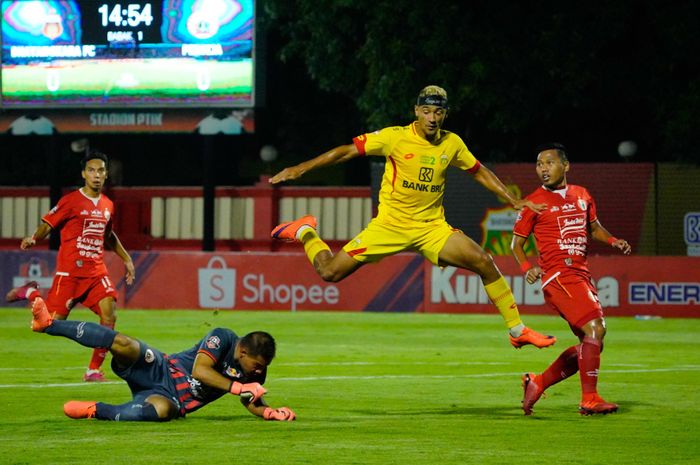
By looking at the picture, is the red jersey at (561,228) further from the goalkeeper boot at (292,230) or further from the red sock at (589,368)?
the goalkeeper boot at (292,230)

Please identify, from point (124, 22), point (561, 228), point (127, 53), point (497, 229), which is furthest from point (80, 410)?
point (497, 229)

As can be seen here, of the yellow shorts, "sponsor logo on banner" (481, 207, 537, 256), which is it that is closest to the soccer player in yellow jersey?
Answer: the yellow shorts

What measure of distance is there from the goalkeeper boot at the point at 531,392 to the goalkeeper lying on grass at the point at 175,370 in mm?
2025

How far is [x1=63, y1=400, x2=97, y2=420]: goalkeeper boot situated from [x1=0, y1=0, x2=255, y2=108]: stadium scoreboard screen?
65.6ft

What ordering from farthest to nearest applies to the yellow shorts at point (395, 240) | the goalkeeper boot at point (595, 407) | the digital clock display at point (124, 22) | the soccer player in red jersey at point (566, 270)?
the digital clock display at point (124, 22) < the yellow shorts at point (395, 240) < the soccer player in red jersey at point (566, 270) < the goalkeeper boot at point (595, 407)

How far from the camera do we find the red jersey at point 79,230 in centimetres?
1575

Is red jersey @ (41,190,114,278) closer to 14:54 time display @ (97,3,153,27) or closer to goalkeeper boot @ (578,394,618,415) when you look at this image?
goalkeeper boot @ (578,394,618,415)

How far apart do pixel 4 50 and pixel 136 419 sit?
22.9 metres

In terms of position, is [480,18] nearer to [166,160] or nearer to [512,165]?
[512,165]

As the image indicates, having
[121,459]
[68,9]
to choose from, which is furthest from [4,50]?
[121,459]

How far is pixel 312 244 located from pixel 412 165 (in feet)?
4.40

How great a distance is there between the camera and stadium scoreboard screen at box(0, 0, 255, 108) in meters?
31.0

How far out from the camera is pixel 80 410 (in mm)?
11461

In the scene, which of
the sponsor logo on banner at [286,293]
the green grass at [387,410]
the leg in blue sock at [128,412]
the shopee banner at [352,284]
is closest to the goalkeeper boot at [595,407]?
the green grass at [387,410]
